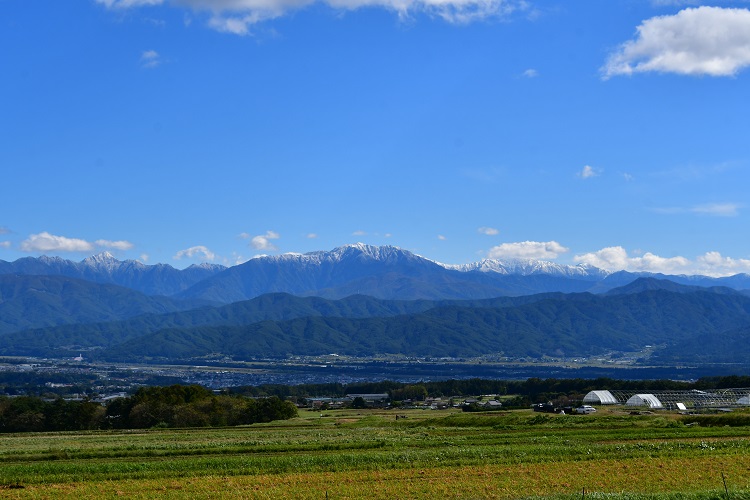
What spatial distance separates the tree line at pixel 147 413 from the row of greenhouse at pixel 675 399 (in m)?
37.8

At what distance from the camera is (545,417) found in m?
63.5

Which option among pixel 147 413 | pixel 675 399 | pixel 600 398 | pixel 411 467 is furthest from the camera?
pixel 600 398

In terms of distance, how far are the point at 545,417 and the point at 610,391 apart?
39902mm

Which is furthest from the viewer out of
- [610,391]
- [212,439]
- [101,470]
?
[610,391]

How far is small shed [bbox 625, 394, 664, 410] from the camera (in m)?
88.8

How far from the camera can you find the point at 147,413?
81.9 meters

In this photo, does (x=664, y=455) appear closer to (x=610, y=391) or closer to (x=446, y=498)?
(x=446, y=498)

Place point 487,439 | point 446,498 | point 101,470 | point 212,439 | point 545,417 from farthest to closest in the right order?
point 545,417 < point 212,439 < point 487,439 < point 101,470 < point 446,498

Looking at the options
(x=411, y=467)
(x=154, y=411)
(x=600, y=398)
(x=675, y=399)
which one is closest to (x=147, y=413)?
(x=154, y=411)

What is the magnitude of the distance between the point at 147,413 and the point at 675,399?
59.6m

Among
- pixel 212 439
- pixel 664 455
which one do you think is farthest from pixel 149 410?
pixel 664 455

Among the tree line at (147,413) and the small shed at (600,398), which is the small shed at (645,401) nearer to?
the small shed at (600,398)

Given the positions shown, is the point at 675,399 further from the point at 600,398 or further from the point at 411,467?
the point at 411,467

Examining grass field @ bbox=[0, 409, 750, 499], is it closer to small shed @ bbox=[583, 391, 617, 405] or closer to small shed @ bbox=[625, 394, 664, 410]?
small shed @ bbox=[625, 394, 664, 410]
